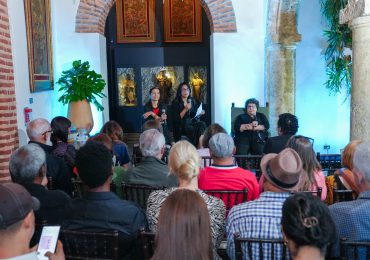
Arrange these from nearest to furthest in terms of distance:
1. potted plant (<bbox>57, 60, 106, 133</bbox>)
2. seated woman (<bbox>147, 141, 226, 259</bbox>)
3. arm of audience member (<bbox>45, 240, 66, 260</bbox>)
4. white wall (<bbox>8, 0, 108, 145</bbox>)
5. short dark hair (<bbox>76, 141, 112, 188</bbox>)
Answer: arm of audience member (<bbox>45, 240, 66, 260</bbox>), short dark hair (<bbox>76, 141, 112, 188</bbox>), seated woman (<bbox>147, 141, 226, 259</bbox>), potted plant (<bbox>57, 60, 106, 133</bbox>), white wall (<bbox>8, 0, 108, 145</bbox>)

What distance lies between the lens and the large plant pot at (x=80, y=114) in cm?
697

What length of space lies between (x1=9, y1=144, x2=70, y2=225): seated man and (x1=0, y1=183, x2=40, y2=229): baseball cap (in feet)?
3.01

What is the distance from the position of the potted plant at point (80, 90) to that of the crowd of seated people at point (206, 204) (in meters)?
3.74

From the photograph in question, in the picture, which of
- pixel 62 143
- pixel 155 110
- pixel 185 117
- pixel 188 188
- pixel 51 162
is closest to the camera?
pixel 188 188

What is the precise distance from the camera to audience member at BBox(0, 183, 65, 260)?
65.4 inches

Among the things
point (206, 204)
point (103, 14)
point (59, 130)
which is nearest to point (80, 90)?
point (103, 14)

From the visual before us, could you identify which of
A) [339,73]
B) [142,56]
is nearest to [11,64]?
[339,73]

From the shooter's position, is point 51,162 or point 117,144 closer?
point 51,162

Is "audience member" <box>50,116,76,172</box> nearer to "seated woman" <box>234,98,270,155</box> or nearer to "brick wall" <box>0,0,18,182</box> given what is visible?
"brick wall" <box>0,0,18,182</box>

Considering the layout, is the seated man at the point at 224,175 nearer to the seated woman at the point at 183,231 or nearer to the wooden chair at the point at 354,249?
the wooden chair at the point at 354,249

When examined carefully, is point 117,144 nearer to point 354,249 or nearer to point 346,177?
point 346,177

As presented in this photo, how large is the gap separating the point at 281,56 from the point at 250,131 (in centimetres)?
207

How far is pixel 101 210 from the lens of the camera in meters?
2.36

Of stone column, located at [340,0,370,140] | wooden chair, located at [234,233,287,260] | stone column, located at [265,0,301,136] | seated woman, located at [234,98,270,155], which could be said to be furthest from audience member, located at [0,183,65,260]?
stone column, located at [265,0,301,136]
